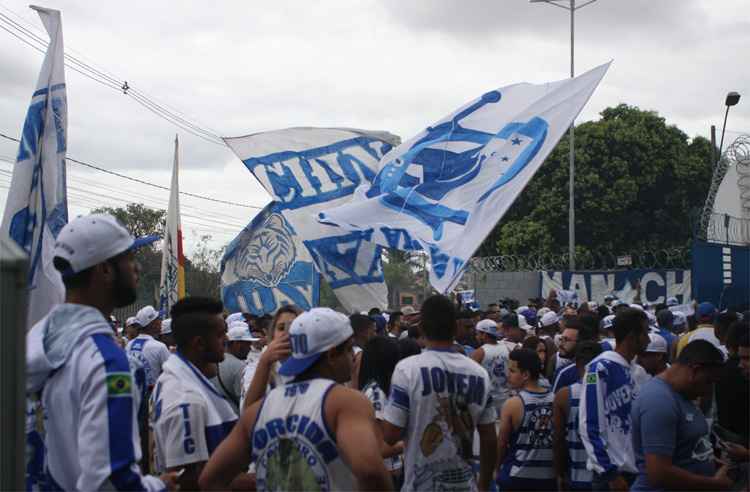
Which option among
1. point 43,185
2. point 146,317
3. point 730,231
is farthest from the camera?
point 730,231

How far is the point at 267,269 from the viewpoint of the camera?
11914mm

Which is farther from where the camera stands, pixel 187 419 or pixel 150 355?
pixel 150 355

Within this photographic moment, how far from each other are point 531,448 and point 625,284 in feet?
77.4

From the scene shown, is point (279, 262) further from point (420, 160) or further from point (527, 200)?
point (527, 200)

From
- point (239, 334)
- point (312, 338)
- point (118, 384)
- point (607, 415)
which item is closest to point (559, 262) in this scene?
point (239, 334)

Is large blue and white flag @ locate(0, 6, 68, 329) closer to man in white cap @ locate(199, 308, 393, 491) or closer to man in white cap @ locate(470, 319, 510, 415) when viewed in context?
man in white cap @ locate(199, 308, 393, 491)

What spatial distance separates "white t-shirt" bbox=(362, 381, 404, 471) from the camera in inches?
231

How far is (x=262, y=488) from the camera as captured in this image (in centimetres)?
378

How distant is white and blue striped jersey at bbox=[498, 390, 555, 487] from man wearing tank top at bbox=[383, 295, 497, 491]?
1.51 meters

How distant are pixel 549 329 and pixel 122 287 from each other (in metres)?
9.71

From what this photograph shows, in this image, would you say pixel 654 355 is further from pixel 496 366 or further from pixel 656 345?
pixel 496 366

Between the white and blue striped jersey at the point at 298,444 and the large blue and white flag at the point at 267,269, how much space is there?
766 cm

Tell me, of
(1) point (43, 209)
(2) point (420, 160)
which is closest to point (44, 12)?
(1) point (43, 209)

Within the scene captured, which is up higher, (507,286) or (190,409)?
(190,409)
